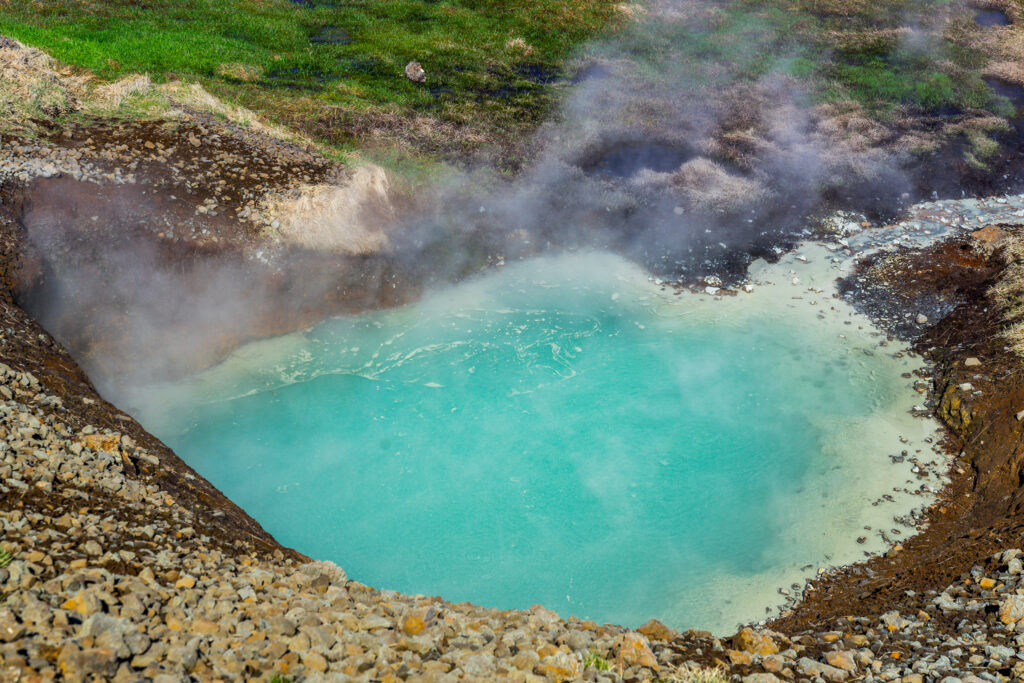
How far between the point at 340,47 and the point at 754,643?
23913 mm

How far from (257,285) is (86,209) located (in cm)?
386

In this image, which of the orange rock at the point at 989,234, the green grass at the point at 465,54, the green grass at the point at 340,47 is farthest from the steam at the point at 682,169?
the orange rock at the point at 989,234

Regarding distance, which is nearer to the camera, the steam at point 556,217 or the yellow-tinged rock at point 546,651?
the yellow-tinged rock at point 546,651

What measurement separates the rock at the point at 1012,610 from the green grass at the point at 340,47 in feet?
57.4

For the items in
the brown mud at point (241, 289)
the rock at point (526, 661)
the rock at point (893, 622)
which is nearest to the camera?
the rock at point (526, 661)

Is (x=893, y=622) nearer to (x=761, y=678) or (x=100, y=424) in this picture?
(x=761, y=678)

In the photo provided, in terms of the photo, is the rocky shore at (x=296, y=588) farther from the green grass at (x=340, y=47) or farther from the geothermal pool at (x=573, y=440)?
the green grass at (x=340, y=47)

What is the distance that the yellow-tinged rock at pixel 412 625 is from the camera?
25.5 ft

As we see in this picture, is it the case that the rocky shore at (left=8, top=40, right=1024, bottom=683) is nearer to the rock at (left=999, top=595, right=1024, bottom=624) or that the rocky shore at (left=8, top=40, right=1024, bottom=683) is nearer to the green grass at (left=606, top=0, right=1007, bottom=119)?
the rock at (left=999, top=595, right=1024, bottom=624)

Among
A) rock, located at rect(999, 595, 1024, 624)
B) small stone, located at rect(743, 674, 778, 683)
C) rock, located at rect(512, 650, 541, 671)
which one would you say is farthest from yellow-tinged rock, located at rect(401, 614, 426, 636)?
rock, located at rect(999, 595, 1024, 624)

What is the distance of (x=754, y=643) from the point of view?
8445 mm

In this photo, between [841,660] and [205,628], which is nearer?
[205,628]

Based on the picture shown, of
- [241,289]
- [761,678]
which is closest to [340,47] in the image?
[241,289]

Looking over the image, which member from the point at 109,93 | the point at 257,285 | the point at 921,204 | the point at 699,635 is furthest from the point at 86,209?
the point at 921,204
